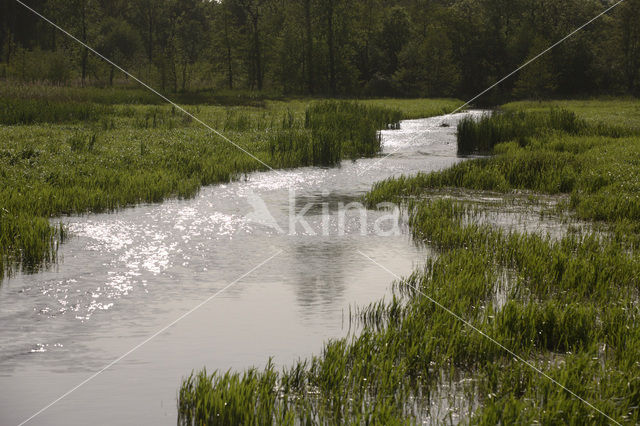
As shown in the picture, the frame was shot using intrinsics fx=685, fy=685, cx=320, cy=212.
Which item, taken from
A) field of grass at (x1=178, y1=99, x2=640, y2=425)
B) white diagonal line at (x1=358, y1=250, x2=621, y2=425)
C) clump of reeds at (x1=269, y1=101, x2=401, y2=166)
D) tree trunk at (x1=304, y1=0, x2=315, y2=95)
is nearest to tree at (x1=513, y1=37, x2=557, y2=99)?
tree trunk at (x1=304, y1=0, x2=315, y2=95)

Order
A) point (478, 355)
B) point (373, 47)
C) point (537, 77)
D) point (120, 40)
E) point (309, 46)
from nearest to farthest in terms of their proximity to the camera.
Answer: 1. point (478, 355)
2. point (537, 77)
3. point (309, 46)
4. point (120, 40)
5. point (373, 47)

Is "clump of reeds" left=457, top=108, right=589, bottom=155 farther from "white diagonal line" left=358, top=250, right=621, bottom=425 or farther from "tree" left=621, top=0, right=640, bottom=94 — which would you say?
"tree" left=621, top=0, right=640, bottom=94

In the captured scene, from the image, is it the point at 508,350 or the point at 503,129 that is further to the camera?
the point at 503,129

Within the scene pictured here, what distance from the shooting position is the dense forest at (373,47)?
76125 millimetres

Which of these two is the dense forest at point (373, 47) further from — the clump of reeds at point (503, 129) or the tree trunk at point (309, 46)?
the clump of reeds at point (503, 129)

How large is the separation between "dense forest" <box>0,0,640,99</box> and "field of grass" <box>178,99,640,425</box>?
62126mm

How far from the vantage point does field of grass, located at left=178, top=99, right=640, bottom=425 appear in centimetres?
536

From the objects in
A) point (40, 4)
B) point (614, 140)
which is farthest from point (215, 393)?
point (40, 4)

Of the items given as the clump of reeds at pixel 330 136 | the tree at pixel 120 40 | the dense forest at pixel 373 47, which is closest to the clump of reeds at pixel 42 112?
the clump of reeds at pixel 330 136

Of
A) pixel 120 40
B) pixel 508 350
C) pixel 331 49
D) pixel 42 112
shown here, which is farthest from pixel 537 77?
pixel 508 350

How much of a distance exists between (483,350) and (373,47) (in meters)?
85.2

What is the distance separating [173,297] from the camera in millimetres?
8664

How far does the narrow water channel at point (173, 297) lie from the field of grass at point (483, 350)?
50cm

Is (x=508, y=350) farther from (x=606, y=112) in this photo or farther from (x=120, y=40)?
(x=120, y=40)
